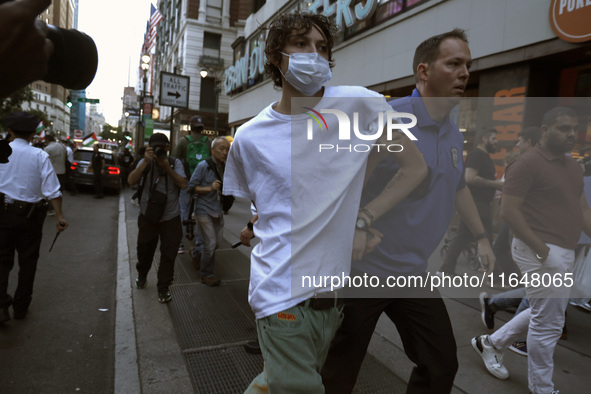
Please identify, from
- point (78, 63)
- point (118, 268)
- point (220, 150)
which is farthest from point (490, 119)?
point (78, 63)

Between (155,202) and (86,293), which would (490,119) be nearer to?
(155,202)

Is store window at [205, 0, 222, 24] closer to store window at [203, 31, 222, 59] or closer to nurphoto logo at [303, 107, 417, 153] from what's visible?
store window at [203, 31, 222, 59]

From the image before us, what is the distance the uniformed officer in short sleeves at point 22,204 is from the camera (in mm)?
4070

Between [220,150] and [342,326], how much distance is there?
4.09 metres

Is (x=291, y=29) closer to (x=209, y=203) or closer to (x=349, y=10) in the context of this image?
(x=209, y=203)

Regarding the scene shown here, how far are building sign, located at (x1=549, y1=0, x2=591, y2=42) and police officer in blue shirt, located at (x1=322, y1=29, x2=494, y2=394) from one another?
18.4ft

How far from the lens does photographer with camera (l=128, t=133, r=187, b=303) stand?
4898 millimetres

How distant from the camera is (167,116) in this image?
45906 mm

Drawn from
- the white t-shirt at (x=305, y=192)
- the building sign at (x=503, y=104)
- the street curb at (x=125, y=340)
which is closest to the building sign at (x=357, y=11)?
the building sign at (x=503, y=104)

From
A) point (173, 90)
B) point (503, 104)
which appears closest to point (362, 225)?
point (503, 104)

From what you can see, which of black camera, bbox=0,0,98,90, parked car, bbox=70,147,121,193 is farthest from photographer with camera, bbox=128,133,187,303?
parked car, bbox=70,147,121,193

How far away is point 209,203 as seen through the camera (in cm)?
572

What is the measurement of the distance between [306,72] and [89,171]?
15816 mm

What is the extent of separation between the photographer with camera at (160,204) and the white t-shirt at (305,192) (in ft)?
10.7
